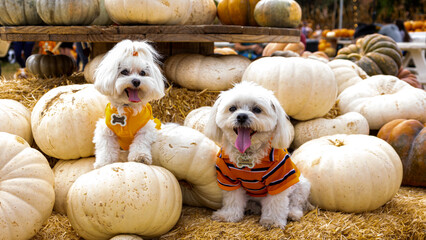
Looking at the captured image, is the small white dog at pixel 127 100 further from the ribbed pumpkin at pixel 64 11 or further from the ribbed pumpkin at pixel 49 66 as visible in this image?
the ribbed pumpkin at pixel 49 66

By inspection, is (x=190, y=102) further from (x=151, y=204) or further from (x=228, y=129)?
(x=151, y=204)

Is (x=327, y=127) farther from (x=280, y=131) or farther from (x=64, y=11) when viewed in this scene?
(x=64, y=11)

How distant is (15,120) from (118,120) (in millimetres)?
1071

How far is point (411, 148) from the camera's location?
3.60 m

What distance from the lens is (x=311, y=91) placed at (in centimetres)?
359

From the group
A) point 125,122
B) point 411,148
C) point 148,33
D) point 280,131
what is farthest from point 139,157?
point 411,148

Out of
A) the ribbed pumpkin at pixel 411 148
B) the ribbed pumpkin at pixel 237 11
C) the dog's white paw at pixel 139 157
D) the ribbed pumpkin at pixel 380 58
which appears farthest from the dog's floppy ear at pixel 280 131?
the ribbed pumpkin at pixel 380 58

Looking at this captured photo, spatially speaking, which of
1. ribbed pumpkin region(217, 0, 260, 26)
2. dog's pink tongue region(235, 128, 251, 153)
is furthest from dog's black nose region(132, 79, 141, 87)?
ribbed pumpkin region(217, 0, 260, 26)

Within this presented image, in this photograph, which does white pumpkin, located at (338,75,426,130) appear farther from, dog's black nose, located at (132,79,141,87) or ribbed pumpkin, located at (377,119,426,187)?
dog's black nose, located at (132,79,141,87)

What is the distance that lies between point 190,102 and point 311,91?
1.19m

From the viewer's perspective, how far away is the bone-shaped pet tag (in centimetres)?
269

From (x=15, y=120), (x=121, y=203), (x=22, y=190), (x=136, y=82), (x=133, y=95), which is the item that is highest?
(x=136, y=82)

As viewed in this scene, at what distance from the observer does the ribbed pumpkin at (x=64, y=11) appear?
4.01m

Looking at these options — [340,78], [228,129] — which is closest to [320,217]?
[228,129]
